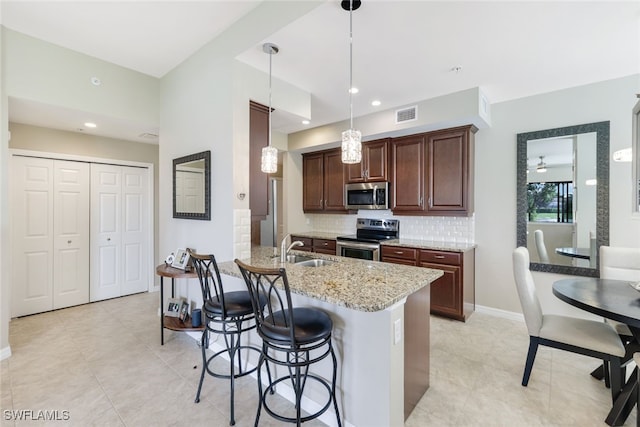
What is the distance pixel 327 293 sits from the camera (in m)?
1.63

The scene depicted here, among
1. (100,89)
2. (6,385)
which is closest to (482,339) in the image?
(6,385)

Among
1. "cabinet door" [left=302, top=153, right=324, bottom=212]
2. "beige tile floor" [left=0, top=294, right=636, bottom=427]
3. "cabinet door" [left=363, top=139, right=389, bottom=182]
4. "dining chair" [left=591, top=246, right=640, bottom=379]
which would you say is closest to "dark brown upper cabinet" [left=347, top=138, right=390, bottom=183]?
"cabinet door" [left=363, top=139, right=389, bottom=182]

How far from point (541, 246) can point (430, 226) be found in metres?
1.33

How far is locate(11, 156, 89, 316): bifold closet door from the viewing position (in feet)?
12.2

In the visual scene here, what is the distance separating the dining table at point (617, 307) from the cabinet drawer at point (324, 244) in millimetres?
2894

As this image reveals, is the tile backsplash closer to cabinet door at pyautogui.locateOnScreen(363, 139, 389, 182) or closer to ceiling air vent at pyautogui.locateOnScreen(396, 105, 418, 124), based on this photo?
cabinet door at pyautogui.locateOnScreen(363, 139, 389, 182)

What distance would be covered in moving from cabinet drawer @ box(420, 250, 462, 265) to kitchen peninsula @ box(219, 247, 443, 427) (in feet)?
5.22

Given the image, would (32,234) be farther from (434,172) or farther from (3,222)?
(434,172)

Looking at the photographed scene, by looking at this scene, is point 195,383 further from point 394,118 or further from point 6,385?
point 394,118

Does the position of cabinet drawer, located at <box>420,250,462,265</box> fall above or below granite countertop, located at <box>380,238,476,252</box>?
below

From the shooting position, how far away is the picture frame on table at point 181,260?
299 cm

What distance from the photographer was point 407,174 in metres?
4.14

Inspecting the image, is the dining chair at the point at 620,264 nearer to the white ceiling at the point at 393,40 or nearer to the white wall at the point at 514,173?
the white wall at the point at 514,173

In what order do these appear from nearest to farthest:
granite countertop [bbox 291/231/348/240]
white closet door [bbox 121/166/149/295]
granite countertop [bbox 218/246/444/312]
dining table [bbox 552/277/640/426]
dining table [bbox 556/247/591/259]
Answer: granite countertop [bbox 218/246/444/312] < dining table [bbox 552/277/640/426] < dining table [bbox 556/247/591/259] < white closet door [bbox 121/166/149/295] < granite countertop [bbox 291/231/348/240]
